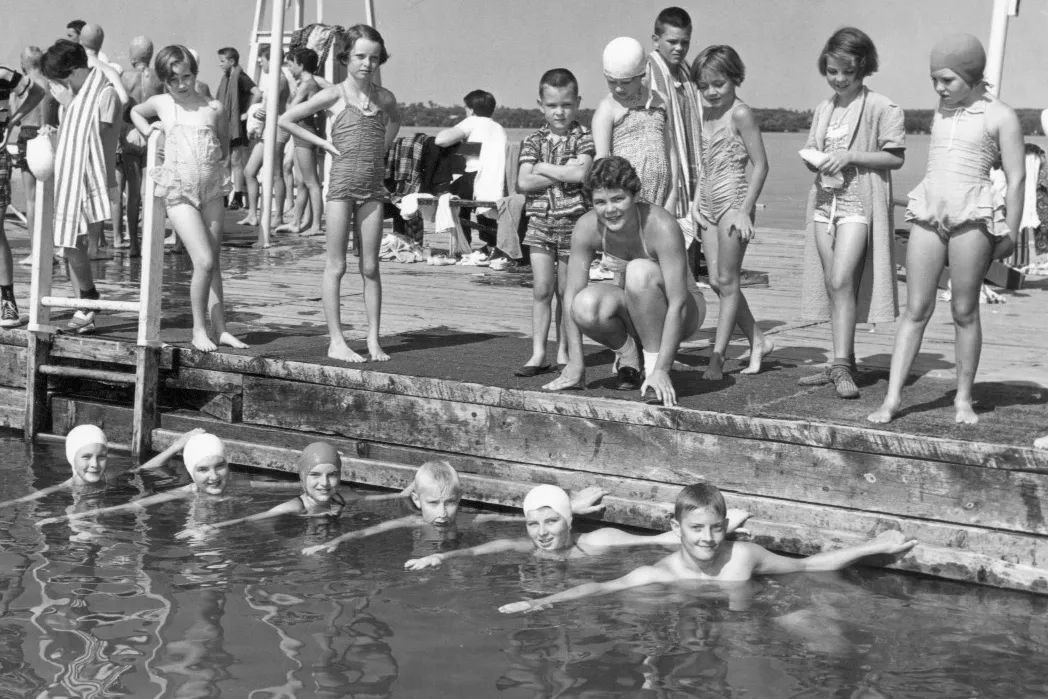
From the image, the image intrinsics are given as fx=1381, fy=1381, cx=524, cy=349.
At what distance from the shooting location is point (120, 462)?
8.62 metres

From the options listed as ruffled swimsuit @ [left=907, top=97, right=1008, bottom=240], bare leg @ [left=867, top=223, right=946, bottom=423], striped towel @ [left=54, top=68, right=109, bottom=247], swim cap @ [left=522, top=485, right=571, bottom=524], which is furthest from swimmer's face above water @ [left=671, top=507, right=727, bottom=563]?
striped towel @ [left=54, top=68, right=109, bottom=247]

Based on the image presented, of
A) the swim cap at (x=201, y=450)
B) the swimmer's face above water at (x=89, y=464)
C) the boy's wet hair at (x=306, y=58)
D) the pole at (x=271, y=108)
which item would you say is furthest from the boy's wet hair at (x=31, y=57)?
the swim cap at (x=201, y=450)

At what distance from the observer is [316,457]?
24.3 ft

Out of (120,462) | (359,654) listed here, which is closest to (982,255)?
(359,654)

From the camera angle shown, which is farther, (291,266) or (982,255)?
(291,266)

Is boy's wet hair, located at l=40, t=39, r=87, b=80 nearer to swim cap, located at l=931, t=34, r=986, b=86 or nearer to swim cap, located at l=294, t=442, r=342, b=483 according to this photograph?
swim cap, located at l=294, t=442, r=342, b=483

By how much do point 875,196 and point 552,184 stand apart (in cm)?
175

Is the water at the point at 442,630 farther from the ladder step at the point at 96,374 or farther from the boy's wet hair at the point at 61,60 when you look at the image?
the boy's wet hair at the point at 61,60

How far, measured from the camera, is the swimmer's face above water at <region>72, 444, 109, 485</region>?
786 centimetres

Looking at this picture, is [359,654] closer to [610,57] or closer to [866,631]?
[866,631]

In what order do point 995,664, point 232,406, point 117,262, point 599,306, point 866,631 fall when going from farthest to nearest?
point 117,262
point 232,406
point 599,306
point 866,631
point 995,664

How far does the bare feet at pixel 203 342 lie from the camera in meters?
8.68

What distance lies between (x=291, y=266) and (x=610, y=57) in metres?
6.97

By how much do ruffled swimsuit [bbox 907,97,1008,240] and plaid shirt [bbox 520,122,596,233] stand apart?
75.8 inches
